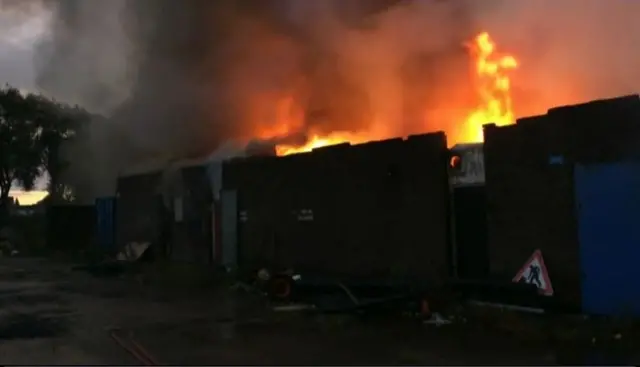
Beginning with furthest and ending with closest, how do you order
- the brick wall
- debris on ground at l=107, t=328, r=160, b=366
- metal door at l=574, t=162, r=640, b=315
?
the brick wall → metal door at l=574, t=162, r=640, b=315 → debris on ground at l=107, t=328, r=160, b=366

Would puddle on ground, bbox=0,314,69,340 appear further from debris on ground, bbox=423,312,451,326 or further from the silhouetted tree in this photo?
the silhouetted tree

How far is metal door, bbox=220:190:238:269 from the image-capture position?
2022 centimetres

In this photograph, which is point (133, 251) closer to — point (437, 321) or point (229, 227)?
point (229, 227)

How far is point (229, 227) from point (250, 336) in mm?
10539

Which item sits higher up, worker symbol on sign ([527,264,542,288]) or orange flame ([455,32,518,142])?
orange flame ([455,32,518,142])

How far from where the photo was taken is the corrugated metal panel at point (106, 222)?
30609mm

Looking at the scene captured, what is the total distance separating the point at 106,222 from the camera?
31094 mm

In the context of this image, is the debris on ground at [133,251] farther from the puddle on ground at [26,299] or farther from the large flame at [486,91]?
the large flame at [486,91]

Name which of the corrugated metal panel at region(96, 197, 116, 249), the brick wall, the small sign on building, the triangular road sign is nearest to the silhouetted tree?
the corrugated metal panel at region(96, 197, 116, 249)

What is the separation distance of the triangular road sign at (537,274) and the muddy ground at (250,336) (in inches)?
32.1

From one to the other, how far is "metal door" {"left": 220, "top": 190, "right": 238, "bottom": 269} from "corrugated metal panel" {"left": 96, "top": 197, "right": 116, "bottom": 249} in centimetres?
1103

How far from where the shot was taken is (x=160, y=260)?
81.7 ft

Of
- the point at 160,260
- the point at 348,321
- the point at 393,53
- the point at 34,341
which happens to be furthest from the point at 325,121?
the point at 34,341

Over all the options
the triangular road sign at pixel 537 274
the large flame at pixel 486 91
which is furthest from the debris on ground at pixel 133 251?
the triangular road sign at pixel 537 274
